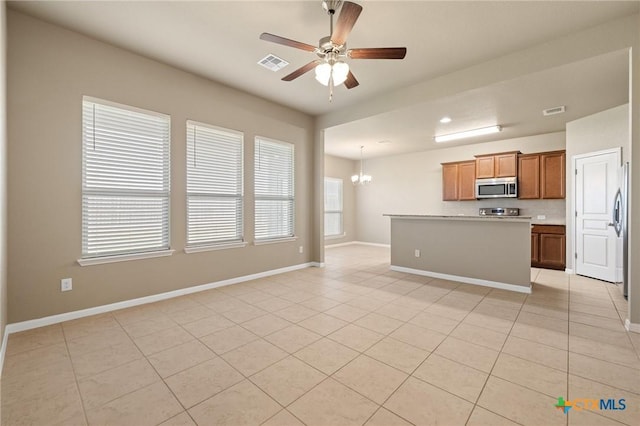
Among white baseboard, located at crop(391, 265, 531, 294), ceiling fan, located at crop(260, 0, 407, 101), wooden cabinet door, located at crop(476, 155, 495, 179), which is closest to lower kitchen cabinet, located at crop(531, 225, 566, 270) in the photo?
wooden cabinet door, located at crop(476, 155, 495, 179)

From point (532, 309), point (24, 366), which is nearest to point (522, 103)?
point (532, 309)

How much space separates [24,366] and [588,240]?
7643 mm

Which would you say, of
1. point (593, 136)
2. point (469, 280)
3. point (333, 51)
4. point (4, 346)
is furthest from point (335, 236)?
point (4, 346)

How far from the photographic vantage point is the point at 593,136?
4.88 metres

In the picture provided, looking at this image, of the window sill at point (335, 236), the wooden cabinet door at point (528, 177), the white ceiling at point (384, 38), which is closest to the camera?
the white ceiling at point (384, 38)

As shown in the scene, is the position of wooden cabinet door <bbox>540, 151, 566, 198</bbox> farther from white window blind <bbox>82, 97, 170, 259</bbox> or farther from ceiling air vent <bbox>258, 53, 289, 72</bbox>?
white window blind <bbox>82, 97, 170, 259</bbox>

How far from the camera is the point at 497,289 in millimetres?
4207

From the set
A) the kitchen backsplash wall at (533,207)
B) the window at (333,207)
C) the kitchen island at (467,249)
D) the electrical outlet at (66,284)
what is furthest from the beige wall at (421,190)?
the electrical outlet at (66,284)

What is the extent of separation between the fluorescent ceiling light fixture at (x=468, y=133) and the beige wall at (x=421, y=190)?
1162 mm

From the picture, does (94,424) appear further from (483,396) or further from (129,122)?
(129,122)

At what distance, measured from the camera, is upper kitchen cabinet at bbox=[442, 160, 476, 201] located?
700 centimetres

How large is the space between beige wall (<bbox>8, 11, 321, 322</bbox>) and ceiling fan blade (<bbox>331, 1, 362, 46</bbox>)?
2612mm

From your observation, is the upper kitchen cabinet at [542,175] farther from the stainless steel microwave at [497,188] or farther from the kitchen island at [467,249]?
the kitchen island at [467,249]

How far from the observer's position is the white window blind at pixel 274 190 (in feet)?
16.1
